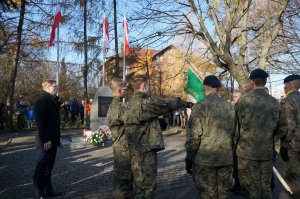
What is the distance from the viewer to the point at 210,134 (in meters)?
4.05

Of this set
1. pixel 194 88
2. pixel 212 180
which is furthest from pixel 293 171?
pixel 194 88

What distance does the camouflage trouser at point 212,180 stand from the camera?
4.04m

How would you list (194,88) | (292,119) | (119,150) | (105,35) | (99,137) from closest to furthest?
(119,150) → (292,119) → (194,88) → (99,137) → (105,35)

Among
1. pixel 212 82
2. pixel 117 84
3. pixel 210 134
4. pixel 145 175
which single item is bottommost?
pixel 145 175

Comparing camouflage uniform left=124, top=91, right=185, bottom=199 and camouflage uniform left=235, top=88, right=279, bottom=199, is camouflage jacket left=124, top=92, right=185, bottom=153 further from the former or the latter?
camouflage uniform left=235, top=88, right=279, bottom=199

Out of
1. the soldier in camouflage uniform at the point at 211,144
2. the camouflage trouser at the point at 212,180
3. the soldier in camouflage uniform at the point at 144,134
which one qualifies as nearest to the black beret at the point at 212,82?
the soldier in camouflage uniform at the point at 211,144

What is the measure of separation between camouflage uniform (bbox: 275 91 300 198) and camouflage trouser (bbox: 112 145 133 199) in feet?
7.52

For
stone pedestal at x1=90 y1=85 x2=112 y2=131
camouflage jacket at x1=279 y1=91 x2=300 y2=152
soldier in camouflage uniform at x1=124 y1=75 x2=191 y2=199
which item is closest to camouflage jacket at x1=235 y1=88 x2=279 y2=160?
camouflage jacket at x1=279 y1=91 x2=300 y2=152

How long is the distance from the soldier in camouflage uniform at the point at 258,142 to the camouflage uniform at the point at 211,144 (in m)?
0.59

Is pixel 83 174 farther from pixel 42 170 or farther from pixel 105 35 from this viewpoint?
pixel 105 35

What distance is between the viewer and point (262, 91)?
4.66 meters

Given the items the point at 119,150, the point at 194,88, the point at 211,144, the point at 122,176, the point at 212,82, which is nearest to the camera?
the point at 211,144

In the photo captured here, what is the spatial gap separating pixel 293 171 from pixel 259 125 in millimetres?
1137

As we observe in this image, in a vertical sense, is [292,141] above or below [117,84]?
below
